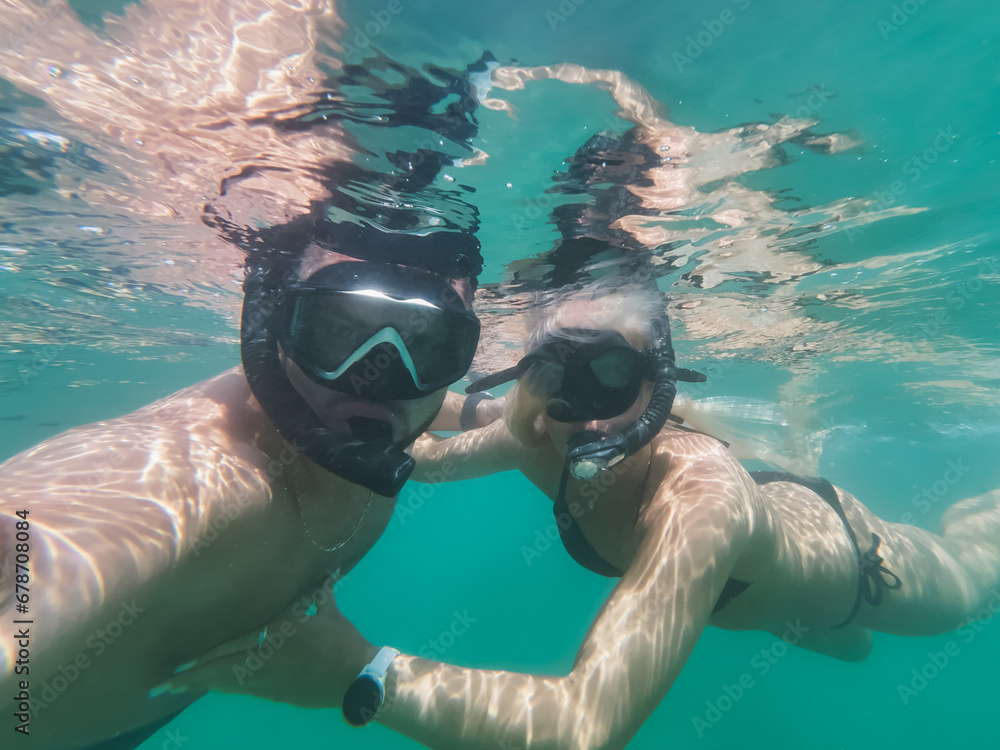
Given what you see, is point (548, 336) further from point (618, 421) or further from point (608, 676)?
point (608, 676)

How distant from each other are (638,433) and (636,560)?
3.21ft

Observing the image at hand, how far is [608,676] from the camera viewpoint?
7.22ft

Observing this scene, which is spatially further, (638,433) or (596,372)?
(596,372)

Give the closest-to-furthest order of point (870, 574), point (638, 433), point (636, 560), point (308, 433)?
point (308, 433) < point (636, 560) < point (638, 433) < point (870, 574)

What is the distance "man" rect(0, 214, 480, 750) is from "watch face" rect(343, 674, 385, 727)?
47 cm

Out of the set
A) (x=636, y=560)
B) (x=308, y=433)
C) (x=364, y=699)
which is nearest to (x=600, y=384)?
(x=636, y=560)

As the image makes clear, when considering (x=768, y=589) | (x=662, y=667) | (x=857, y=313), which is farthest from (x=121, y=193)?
(x=857, y=313)

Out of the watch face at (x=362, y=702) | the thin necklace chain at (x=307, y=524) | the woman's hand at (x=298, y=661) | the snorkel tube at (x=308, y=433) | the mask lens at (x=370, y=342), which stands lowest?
the woman's hand at (x=298, y=661)

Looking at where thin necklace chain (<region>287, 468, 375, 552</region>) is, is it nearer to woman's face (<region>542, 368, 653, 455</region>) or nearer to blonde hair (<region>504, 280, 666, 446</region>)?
blonde hair (<region>504, 280, 666, 446</region>)

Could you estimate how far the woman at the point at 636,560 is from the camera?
2.24m

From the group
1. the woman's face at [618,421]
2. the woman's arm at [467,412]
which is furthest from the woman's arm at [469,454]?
the woman's face at [618,421]

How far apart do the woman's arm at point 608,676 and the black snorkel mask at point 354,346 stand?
3.59 ft

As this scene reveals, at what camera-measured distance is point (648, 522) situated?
3.14m

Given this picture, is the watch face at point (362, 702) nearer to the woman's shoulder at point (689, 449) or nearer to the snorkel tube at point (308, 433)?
the snorkel tube at point (308, 433)
